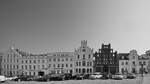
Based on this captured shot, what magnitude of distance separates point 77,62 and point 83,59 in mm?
2260

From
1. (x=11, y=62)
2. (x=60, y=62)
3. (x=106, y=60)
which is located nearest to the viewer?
(x=106, y=60)

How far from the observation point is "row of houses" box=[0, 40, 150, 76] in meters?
75.6

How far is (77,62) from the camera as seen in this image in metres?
77.1

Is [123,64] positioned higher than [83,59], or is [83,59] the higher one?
[83,59]

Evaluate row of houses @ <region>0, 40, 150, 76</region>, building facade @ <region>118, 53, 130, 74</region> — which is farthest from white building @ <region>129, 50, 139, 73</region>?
building facade @ <region>118, 53, 130, 74</region>

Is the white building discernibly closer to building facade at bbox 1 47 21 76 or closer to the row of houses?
the row of houses

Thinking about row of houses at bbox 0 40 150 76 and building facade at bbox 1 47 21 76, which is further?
building facade at bbox 1 47 21 76

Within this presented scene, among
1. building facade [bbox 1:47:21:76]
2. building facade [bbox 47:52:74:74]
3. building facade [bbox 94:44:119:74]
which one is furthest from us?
building facade [bbox 1:47:21:76]

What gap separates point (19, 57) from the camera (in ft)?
268

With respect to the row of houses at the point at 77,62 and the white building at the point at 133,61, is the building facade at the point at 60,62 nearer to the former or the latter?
the row of houses at the point at 77,62

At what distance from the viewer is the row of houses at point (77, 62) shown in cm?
7562

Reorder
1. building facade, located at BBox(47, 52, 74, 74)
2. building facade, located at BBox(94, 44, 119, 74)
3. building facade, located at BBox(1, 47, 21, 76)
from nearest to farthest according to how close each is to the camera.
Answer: building facade, located at BBox(94, 44, 119, 74) → building facade, located at BBox(47, 52, 74, 74) → building facade, located at BBox(1, 47, 21, 76)

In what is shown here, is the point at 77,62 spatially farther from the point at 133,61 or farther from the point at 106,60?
the point at 133,61

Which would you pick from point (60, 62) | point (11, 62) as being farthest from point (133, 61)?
point (11, 62)
